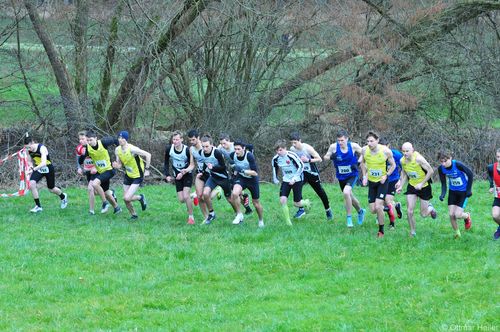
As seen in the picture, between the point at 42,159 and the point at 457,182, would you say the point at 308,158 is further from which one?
the point at 42,159

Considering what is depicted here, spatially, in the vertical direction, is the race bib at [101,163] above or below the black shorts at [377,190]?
above

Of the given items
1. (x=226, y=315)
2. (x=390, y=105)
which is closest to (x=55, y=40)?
(x=390, y=105)

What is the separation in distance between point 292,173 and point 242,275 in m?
4.37

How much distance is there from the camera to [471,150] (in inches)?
1027

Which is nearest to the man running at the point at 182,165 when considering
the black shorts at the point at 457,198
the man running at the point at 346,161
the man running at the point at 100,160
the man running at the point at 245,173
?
the man running at the point at 245,173

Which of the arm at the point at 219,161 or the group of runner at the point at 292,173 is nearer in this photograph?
the group of runner at the point at 292,173

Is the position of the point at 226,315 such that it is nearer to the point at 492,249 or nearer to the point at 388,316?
the point at 388,316

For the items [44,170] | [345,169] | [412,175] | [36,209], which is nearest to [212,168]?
[345,169]

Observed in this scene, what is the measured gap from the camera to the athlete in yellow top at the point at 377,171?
14430 millimetres

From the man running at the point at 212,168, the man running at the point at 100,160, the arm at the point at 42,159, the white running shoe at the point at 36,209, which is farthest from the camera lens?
the white running shoe at the point at 36,209

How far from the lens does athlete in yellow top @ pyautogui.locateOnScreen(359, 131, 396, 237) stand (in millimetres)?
14430

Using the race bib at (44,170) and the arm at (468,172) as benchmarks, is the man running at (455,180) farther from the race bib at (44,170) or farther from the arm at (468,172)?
the race bib at (44,170)

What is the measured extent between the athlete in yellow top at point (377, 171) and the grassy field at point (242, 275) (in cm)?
56

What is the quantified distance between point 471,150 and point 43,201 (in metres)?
13.8
